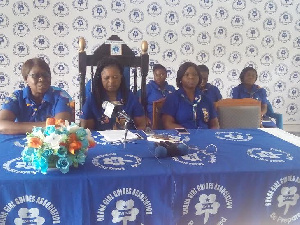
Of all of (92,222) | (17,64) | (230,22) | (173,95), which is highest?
(230,22)

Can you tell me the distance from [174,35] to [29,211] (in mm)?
3377

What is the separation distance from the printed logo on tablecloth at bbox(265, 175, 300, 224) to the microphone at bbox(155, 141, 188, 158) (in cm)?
47

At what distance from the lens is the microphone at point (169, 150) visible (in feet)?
5.79

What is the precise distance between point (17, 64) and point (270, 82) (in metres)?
3.32

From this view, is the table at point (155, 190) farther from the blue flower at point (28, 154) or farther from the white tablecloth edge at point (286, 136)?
the white tablecloth edge at point (286, 136)

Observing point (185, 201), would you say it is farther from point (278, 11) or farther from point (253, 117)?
point (278, 11)

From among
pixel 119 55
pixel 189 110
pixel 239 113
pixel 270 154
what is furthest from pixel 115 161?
pixel 119 55

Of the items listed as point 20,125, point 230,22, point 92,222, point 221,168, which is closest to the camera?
point 92,222

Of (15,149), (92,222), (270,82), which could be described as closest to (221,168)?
(92,222)

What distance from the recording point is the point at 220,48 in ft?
14.9

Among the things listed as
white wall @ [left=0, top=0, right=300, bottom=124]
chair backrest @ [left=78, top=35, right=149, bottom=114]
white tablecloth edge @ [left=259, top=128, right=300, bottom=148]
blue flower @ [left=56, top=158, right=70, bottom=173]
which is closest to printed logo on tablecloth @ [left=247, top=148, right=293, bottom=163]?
white tablecloth edge @ [left=259, top=128, right=300, bottom=148]

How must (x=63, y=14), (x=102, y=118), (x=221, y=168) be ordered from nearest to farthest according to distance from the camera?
(x=221, y=168)
(x=102, y=118)
(x=63, y=14)

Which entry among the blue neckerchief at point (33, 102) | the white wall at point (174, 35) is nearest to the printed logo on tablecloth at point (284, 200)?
the blue neckerchief at point (33, 102)

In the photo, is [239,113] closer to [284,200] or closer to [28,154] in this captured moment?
[284,200]
